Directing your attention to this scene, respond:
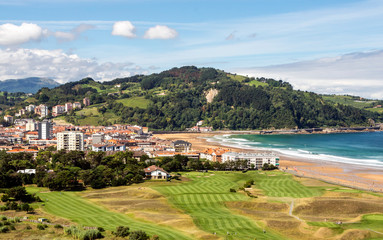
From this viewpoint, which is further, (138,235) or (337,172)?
(337,172)

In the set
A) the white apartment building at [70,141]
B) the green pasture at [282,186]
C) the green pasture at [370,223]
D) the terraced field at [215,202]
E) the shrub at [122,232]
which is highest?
the white apartment building at [70,141]

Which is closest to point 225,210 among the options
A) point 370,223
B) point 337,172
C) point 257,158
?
point 370,223

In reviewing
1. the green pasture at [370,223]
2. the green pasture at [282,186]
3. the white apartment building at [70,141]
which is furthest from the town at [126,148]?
the green pasture at [370,223]

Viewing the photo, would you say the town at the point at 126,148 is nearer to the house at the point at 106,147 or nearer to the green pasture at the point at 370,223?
the house at the point at 106,147

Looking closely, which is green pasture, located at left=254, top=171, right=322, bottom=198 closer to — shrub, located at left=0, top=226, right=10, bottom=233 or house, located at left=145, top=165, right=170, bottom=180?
house, located at left=145, top=165, right=170, bottom=180

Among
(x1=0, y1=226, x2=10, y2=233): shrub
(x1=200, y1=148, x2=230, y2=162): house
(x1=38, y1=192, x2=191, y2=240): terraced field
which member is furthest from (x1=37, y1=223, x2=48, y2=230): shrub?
(x1=200, y1=148, x2=230, y2=162): house

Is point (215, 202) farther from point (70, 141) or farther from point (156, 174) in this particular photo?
point (70, 141)
